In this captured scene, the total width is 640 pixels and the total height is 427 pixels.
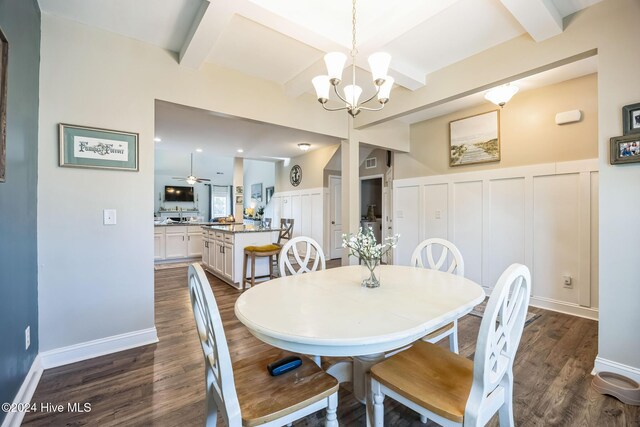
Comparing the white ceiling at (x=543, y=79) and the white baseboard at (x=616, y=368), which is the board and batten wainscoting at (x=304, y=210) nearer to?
the white ceiling at (x=543, y=79)

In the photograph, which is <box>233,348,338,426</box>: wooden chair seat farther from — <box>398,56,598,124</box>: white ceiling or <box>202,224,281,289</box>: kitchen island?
<box>398,56,598,124</box>: white ceiling

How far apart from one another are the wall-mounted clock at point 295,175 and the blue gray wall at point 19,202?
5133 millimetres

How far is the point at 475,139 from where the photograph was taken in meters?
3.89

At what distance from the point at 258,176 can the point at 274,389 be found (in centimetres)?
971

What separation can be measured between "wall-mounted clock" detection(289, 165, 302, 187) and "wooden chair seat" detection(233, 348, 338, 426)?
578cm

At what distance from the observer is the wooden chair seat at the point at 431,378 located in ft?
3.53

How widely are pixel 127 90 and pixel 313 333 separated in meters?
2.53

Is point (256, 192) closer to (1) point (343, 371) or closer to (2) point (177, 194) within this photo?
(2) point (177, 194)

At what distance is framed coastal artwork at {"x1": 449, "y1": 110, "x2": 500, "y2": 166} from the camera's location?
12.2 feet

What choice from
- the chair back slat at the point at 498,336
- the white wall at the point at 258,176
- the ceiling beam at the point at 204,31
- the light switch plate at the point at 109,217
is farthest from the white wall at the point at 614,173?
the white wall at the point at 258,176

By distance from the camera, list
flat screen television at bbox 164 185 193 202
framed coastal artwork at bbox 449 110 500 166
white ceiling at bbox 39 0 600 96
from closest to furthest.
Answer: white ceiling at bbox 39 0 600 96 → framed coastal artwork at bbox 449 110 500 166 → flat screen television at bbox 164 185 193 202

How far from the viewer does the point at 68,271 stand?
212 cm

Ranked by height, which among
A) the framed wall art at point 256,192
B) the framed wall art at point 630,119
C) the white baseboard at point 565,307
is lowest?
the white baseboard at point 565,307

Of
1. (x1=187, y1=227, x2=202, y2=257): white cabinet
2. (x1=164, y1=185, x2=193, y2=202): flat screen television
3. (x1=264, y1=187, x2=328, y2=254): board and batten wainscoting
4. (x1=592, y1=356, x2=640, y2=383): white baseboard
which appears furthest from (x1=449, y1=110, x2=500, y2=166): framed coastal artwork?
(x1=164, y1=185, x2=193, y2=202): flat screen television
